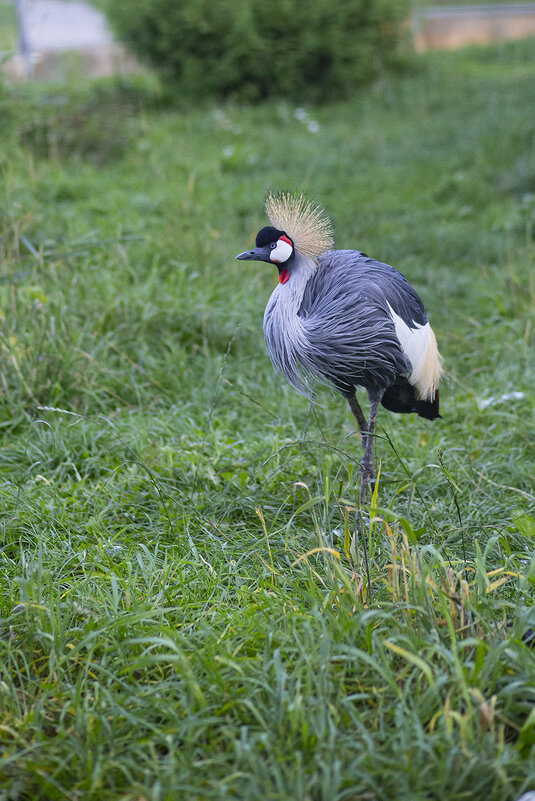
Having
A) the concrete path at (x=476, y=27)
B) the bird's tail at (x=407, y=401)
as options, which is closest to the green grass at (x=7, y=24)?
the concrete path at (x=476, y=27)

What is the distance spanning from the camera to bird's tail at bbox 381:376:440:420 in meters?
3.28

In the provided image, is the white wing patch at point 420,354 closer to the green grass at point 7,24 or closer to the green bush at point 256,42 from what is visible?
the green bush at point 256,42

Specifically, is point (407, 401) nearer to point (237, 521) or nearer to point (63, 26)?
point (237, 521)

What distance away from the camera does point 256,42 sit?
9305mm

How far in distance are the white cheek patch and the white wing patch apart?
16.1 inches

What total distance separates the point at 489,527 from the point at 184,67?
8.14m

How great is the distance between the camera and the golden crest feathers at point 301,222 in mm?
2900

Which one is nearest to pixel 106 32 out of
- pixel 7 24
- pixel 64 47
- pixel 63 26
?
pixel 64 47

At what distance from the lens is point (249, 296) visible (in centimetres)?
500

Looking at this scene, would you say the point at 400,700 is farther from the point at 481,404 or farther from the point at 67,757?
the point at 481,404

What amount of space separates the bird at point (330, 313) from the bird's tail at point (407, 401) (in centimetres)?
16

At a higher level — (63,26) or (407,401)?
(63,26)

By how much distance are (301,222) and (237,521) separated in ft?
3.72

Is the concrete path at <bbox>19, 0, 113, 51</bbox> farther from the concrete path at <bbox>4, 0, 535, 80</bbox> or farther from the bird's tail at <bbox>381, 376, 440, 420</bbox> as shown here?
the bird's tail at <bbox>381, 376, 440, 420</bbox>
